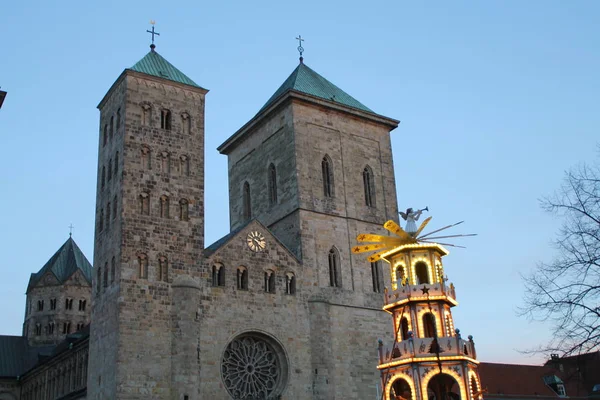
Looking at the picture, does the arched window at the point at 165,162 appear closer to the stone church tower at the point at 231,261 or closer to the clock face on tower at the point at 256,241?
the stone church tower at the point at 231,261

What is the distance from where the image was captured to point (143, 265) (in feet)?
105

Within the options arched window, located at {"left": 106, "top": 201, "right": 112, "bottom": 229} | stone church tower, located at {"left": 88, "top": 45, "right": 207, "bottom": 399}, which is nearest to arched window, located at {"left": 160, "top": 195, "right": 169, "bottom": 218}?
stone church tower, located at {"left": 88, "top": 45, "right": 207, "bottom": 399}

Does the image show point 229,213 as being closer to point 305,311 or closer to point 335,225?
point 335,225

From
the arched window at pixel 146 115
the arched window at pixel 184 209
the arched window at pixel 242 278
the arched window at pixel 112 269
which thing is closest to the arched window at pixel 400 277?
the arched window at pixel 242 278

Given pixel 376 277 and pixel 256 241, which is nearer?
pixel 256 241

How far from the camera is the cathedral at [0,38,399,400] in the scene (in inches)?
1227

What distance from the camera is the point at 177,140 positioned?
35531mm

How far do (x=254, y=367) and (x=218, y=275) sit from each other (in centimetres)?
465

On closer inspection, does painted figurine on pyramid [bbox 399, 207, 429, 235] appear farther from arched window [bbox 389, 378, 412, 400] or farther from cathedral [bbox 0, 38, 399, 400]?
cathedral [bbox 0, 38, 399, 400]

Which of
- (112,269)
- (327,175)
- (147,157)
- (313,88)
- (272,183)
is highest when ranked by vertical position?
(313,88)

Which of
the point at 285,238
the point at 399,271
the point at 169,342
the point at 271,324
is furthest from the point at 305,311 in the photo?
the point at 399,271

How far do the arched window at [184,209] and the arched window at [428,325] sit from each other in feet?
46.6

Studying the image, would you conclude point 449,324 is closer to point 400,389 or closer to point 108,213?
point 400,389

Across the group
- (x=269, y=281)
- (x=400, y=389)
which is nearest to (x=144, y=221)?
(x=269, y=281)
